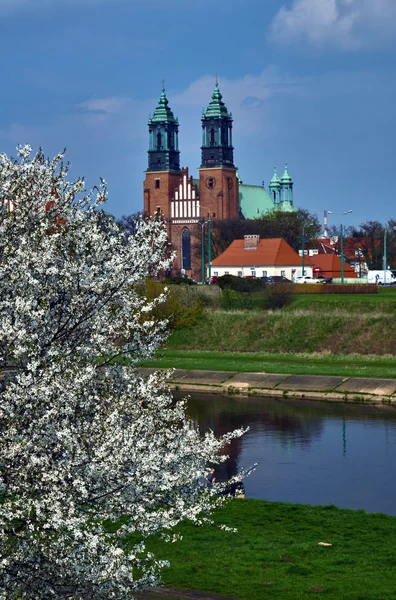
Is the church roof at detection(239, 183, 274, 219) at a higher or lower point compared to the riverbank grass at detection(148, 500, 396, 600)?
higher

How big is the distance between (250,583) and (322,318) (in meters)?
50.0

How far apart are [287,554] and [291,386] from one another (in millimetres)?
29355

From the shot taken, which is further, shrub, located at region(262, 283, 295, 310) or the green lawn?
shrub, located at region(262, 283, 295, 310)

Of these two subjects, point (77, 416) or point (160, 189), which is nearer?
point (77, 416)

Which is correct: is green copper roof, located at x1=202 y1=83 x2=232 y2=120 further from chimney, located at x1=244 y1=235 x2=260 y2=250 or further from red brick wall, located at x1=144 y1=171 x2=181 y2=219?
chimney, located at x1=244 y1=235 x2=260 y2=250

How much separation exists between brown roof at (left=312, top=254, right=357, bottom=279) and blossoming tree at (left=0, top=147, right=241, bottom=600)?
365 ft

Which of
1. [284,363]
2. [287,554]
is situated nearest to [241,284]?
[284,363]

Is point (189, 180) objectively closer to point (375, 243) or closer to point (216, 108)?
point (216, 108)

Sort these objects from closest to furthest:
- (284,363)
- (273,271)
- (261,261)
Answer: (284,363) → (273,271) → (261,261)

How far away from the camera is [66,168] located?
1294cm

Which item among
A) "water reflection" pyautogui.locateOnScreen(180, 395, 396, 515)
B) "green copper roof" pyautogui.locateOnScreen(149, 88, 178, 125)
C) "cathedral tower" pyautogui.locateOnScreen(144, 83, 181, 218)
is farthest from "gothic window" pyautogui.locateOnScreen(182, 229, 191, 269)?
"water reflection" pyautogui.locateOnScreen(180, 395, 396, 515)

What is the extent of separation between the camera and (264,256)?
4813 inches

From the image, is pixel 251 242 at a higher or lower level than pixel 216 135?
lower

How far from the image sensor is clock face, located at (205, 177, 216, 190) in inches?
6339
